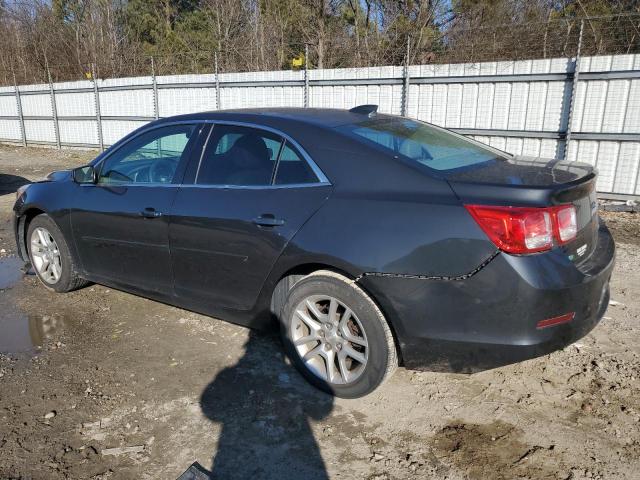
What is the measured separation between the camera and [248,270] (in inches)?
133

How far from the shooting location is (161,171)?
3973 millimetres

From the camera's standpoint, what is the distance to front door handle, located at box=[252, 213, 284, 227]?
3182 millimetres

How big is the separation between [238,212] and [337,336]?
0.98m

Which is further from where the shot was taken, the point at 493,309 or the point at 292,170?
the point at 292,170

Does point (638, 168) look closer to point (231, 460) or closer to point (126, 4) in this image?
point (231, 460)

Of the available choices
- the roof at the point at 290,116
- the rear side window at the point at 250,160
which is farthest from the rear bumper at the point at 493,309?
the roof at the point at 290,116

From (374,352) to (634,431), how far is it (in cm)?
140

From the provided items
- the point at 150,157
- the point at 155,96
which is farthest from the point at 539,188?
the point at 155,96

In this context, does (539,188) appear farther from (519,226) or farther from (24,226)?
(24,226)

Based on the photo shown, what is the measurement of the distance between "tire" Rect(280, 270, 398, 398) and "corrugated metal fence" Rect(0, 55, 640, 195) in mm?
6837

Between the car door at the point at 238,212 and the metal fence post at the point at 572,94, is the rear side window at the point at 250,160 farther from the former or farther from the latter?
the metal fence post at the point at 572,94

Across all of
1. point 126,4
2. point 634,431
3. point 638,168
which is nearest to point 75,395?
point 634,431

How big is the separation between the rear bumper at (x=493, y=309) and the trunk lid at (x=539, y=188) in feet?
0.54

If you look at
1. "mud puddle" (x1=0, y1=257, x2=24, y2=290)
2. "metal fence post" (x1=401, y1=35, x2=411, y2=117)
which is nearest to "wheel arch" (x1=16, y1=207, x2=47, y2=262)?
"mud puddle" (x1=0, y1=257, x2=24, y2=290)
